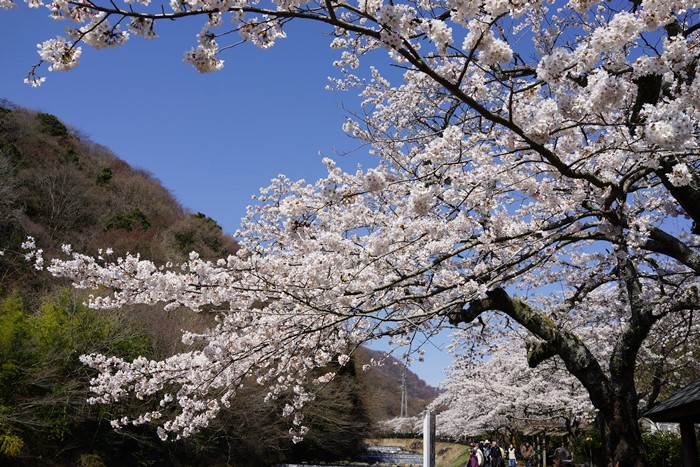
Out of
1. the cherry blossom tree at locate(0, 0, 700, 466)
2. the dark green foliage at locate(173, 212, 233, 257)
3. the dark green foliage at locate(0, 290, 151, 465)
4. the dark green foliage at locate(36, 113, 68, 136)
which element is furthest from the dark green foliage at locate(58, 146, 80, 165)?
the cherry blossom tree at locate(0, 0, 700, 466)

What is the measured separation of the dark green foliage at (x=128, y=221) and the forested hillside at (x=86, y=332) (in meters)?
0.07

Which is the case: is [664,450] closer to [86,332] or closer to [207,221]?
[86,332]

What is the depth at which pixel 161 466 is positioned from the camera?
632 inches

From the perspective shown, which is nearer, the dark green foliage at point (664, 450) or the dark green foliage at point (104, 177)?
the dark green foliage at point (664, 450)

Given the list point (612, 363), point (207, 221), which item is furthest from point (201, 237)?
point (612, 363)

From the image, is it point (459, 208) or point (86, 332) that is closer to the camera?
point (459, 208)

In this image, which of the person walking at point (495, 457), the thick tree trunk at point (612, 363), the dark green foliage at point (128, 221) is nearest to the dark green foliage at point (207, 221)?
the dark green foliage at point (128, 221)

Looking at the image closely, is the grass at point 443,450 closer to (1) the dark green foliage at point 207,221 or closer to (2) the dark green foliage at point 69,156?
(1) the dark green foliage at point 207,221

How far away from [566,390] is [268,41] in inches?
738

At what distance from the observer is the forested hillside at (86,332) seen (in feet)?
41.9

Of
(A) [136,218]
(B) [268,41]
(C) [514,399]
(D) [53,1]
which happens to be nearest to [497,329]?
(B) [268,41]

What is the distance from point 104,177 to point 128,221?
7.14 meters

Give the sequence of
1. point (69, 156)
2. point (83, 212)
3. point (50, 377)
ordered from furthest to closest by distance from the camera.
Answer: point (69, 156) → point (83, 212) → point (50, 377)

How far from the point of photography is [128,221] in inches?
1225
